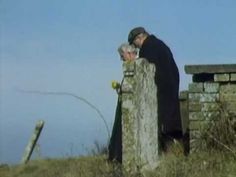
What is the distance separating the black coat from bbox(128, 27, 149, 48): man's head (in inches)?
2.4

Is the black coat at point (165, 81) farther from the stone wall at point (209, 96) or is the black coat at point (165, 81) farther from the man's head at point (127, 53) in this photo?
the man's head at point (127, 53)

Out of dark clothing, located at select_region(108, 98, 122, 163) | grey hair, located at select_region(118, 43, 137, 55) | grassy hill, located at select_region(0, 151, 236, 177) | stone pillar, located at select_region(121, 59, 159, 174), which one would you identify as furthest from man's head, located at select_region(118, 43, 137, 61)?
grassy hill, located at select_region(0, 151, 236, 177)

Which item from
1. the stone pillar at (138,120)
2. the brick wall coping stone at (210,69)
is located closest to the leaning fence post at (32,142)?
the brick wall coping stone at (210,69)

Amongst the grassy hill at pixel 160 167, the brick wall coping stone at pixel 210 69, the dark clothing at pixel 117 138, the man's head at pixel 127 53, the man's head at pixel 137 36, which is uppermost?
the man's head at pixel 137 36

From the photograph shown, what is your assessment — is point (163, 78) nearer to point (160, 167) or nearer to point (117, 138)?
point (117, 138)

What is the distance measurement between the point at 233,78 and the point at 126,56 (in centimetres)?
164

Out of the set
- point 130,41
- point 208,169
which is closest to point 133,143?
point 208,169

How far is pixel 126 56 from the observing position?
1007cm

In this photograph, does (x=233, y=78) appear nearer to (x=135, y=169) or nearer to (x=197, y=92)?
(x=197, y=92)

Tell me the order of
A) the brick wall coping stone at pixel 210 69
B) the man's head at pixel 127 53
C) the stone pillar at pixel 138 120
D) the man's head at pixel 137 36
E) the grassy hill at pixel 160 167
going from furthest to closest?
the brick wall coping stone at pixel 210 69 → the man's head at pixel 137 36 → the man's head at pixel 127 53 → the stone pillar at pixel 138 120 → the grassy hill at pixel 160 167

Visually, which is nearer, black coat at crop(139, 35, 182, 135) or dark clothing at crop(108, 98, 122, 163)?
dark clothing at crop(108, 98, 122, 163)

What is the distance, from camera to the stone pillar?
946 cm

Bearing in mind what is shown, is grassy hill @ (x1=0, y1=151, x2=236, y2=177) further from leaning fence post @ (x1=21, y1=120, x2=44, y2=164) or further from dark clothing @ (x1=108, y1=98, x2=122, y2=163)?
leaning fence post @ (x1=21, y1=120, x2=44, y2=164)

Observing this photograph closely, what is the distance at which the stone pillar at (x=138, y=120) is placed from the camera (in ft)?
31.0
